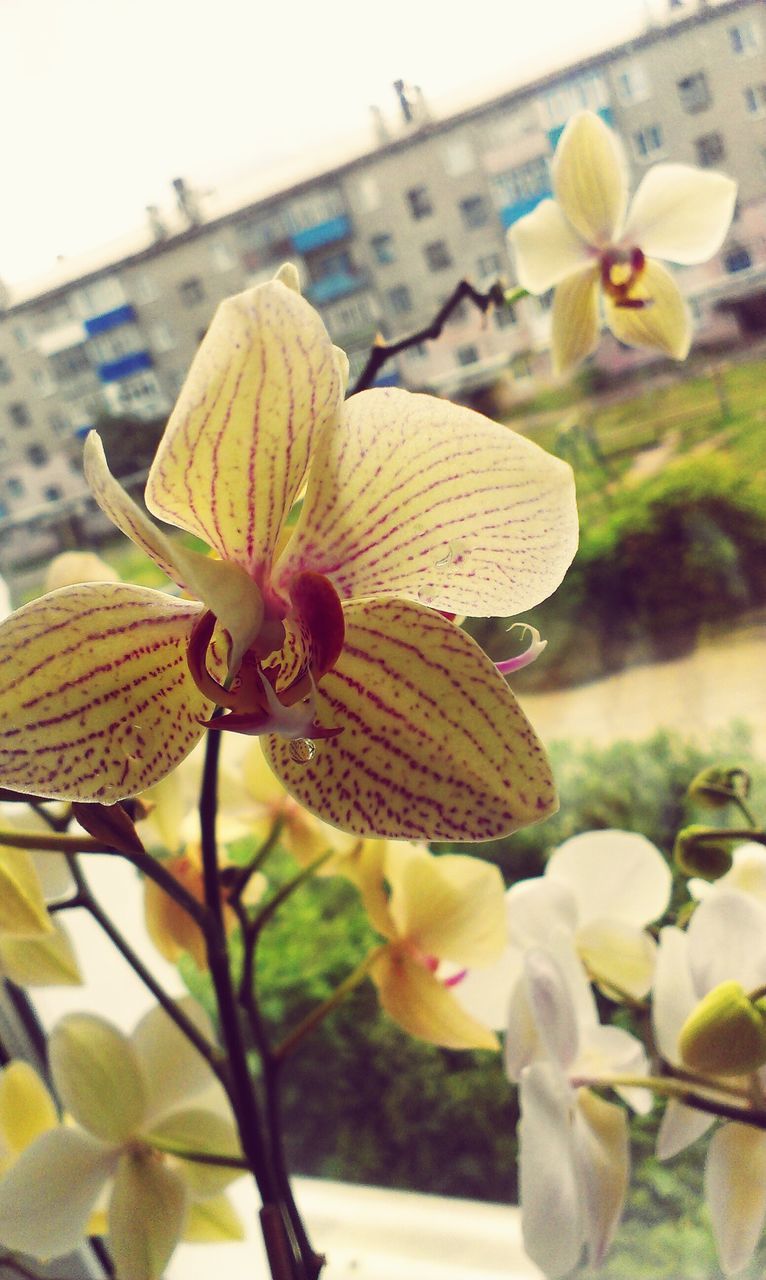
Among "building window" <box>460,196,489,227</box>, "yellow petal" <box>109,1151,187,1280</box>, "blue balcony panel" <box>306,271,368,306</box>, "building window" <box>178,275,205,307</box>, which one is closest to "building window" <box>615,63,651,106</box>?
"building window" <box>460,196,489,227</box>

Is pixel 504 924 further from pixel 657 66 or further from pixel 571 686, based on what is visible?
pixel 657 66

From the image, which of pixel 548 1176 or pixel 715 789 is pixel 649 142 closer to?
pixel 715 789

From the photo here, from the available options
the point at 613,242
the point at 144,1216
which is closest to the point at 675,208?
the point at 613,242

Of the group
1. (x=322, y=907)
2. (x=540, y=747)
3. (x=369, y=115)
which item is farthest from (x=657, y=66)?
(x=322, y=907)

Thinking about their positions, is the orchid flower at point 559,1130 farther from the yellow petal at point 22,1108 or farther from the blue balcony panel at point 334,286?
the blue balcony panel at point 334,286

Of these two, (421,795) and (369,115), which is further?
(369,115)

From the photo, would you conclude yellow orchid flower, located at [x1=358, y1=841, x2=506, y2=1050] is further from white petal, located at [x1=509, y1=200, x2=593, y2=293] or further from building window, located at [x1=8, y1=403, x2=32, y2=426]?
building window, located at [x1=8, y1=403, x2=32, y2=426]
